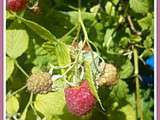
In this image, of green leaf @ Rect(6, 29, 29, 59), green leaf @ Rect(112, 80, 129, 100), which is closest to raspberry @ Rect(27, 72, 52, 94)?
green leaf @ Rect(6, 29, 29, 59)

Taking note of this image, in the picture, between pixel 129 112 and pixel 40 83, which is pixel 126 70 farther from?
pixel 40 83

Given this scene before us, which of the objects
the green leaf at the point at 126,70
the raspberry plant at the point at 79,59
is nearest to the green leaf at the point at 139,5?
the raspberry plant at the point at 79,59

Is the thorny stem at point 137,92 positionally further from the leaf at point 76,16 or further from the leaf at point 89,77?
the leaf at point 89,77

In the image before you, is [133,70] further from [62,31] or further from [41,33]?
[41,33]

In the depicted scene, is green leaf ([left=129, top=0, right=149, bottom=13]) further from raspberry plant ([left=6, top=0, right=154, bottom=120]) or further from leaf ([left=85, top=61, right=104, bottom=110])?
leaf ([left=85, top=61, right=104, bottom=110])

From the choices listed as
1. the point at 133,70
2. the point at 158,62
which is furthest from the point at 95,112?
the point at 158,62
